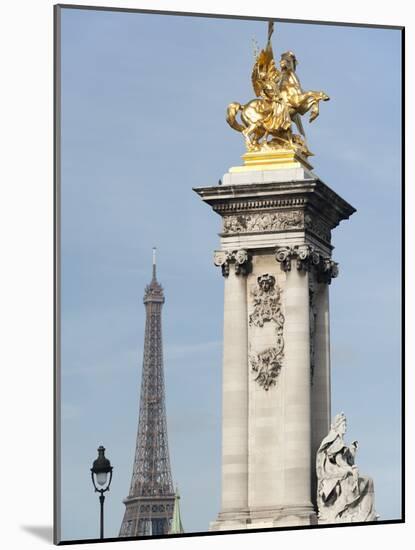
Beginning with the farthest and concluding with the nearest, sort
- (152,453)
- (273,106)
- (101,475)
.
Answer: (152,453)
(273,106)
(101,475)

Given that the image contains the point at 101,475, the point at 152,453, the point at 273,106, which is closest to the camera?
the point at 101,475

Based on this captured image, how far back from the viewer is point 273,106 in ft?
170

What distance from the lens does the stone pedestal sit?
167ft

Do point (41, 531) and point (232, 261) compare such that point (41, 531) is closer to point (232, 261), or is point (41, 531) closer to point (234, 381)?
point (234, 381)

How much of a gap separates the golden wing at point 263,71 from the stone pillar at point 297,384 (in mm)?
2652

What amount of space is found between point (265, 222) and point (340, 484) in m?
4.10

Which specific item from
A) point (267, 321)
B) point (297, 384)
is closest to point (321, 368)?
point (297, 384)

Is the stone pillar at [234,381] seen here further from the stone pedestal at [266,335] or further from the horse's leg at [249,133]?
the horse's leg at [249,133]

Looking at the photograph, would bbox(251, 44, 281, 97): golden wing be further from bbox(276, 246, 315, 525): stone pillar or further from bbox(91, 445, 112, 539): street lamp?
bbox(91, 445, 112, 539): street lamp

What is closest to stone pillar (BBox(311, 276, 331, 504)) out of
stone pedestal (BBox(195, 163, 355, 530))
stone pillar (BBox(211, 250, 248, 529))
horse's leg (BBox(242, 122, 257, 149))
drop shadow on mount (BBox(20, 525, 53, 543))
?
stone pedestal (BBox(195, 163, 355, 530))

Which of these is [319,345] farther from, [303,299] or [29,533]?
[29,533]

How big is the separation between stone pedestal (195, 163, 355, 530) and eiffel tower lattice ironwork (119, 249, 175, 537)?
1178 mm

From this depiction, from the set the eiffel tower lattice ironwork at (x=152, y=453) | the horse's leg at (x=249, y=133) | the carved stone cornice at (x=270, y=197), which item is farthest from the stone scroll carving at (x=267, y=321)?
the horse's leg at (x=249, y=133)

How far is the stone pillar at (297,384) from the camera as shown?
167 ft
